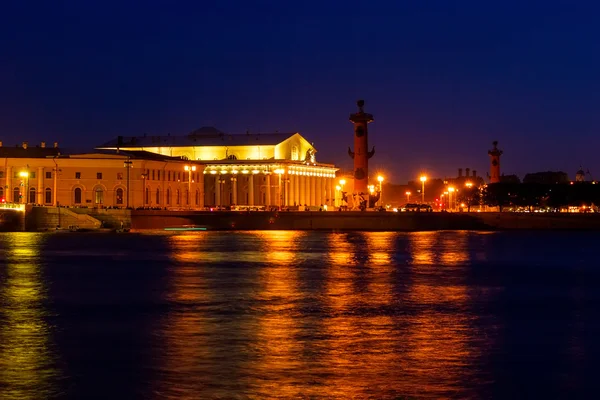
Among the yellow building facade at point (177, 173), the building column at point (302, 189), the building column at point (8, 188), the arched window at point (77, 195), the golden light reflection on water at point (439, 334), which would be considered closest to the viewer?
the golden light reflection on water at point (439, 334)

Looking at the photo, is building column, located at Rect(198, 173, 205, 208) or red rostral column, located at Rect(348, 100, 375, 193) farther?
building column, located at Rect(198, 173, 205, 208)

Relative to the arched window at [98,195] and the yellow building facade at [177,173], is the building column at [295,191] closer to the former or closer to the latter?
the yellow building facade at [177,173]

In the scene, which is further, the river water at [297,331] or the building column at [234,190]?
the building column at [234,190]

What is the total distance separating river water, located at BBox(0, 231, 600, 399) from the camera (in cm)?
1462

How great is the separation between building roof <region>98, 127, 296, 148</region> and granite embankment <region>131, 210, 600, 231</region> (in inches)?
1290

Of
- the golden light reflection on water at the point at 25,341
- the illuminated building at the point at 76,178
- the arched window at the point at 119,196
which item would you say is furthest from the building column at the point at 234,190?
the golden light reflection on water at the point at 25,341

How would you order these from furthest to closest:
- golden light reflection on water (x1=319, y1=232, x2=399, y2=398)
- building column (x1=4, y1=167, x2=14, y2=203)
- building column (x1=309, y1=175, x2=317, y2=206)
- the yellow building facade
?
1. building column (x1=309, y1=175, x2=317, y2=206)
2. the yellow building facade
3. building column (x1=4, y1=167, x2=14, y2=203)
4. golden light reflection on water (x1=319, y1=232, x2=399, y2=398)

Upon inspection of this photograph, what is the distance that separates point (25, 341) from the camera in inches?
725

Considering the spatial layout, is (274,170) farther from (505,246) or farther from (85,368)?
(85,368)

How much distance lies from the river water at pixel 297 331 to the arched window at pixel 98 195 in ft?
204

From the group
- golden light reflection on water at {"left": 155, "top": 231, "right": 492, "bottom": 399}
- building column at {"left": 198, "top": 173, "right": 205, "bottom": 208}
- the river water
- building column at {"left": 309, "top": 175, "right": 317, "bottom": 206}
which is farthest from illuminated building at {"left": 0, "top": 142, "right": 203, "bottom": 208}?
→ golden light reflection on water at {"left": 155, "top": 231, "right": 492, "bottom": 399}

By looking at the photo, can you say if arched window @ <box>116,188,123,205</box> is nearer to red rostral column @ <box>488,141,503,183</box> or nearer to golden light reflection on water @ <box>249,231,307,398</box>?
red rostral column @ <box>488,141,503,183</box>

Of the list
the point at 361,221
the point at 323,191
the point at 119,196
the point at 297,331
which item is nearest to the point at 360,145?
the point at 361,221

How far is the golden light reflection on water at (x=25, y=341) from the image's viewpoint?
14.4 m
